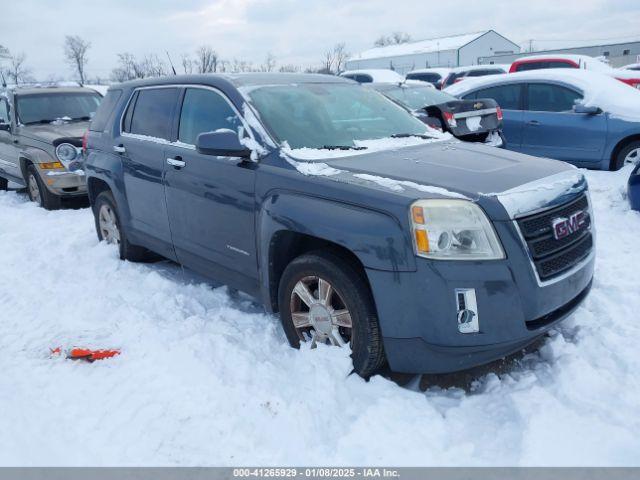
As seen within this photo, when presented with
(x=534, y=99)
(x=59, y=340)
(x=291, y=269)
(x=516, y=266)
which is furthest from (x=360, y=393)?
(x=534, y=99)

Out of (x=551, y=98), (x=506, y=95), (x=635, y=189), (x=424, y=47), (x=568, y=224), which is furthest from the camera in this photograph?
(x=424, y=47)

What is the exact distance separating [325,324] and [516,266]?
113 cm

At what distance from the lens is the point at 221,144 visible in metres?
3.26

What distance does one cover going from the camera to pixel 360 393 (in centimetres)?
293

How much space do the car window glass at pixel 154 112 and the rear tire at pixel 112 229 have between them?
934 mm

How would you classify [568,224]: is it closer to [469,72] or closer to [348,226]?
[348,226]

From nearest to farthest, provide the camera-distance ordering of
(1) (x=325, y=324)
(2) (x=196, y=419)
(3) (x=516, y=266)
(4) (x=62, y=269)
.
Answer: (3) (x=516, y=266)
(2) (x=196, y=419)
(1) (x=325, y=324)
(4) (x=62, y=269)

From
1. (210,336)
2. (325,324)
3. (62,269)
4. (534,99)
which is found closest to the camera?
(325,324)

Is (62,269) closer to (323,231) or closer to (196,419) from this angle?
(196,419)

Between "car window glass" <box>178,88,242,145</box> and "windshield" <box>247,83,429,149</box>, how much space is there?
0.73ft

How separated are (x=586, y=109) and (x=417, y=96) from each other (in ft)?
8.17

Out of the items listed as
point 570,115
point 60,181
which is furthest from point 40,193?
point 570,115

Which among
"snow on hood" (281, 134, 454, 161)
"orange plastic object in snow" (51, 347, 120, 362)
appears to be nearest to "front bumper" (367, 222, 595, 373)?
"snow on hood" (281, 134, 454, 161)

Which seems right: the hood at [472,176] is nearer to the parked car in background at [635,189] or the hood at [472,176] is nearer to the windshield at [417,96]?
the parked car in background at [635,189]
